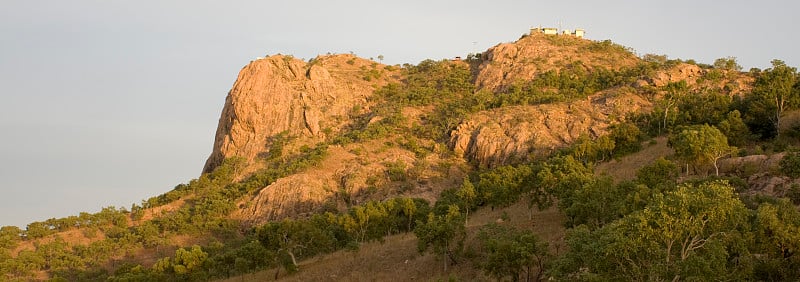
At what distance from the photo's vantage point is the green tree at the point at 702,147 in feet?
142

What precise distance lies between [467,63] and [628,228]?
3344 inches

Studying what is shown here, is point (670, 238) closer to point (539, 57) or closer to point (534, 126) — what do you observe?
point (534, 126)

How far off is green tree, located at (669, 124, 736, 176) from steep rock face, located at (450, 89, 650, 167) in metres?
23.0

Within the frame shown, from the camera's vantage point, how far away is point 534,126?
71.9m

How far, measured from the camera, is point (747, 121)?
56594mm

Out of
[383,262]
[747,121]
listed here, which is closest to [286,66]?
[383,262]

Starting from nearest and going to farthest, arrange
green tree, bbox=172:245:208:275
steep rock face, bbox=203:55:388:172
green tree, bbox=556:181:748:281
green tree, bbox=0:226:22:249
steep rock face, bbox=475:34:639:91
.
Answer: green tree, bbox=556:181:748:281
green tree, bbox=172:245:208:275
green tree, bbox=0:226:22:249
steep rock face, bbox=203:55:388:172
steep rock face, bbox=475:34:639:91

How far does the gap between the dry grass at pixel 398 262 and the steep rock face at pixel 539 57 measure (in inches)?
1576

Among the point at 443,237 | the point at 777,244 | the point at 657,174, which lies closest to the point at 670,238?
the point at 777,244

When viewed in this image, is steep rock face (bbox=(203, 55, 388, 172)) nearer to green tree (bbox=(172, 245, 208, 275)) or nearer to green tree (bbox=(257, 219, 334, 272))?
green tree (bbox=(257, 219, 334, 272))

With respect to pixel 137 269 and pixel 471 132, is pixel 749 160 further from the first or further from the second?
pixel 137 269

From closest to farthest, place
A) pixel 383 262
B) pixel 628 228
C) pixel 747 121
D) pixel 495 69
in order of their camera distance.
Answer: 1. pixel 628 228
2. pixel 383 262
3. pixel 747 121
4. pixel 495 69

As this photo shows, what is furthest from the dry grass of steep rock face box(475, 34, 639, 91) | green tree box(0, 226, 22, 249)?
steep rock face box(475, 34, 639, 91)

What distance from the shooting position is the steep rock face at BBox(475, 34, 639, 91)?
87.9m
